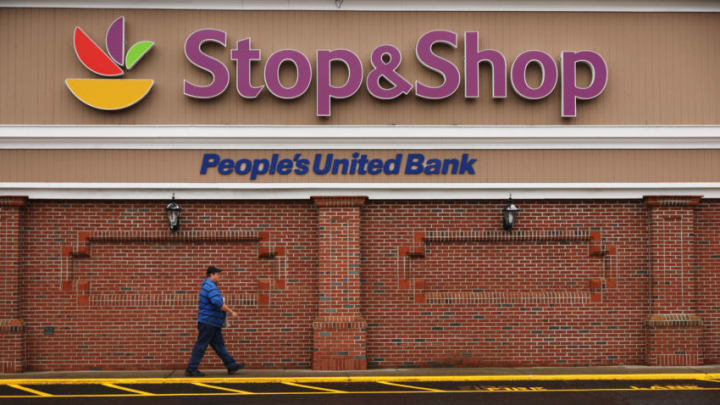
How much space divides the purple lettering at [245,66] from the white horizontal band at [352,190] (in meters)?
1.66

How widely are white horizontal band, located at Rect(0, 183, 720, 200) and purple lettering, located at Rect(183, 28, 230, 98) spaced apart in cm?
162

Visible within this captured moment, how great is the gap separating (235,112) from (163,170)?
162 cm

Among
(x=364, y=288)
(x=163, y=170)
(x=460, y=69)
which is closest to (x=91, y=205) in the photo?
(x=163, y=170)

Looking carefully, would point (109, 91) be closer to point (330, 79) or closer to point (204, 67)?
point (204, 67)

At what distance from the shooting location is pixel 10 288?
12781 millimetres

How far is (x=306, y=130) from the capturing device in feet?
43.3

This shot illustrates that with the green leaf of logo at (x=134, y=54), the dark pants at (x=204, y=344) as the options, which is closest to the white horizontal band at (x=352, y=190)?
the green leaf of logo at (x=134, y=54)

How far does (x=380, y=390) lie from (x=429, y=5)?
6866 millimetres

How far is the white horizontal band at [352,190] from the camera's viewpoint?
12992 millimetres

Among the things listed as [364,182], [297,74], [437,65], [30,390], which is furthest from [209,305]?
[437,65]

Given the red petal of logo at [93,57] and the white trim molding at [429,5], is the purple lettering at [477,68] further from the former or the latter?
the red petal of logo at [93,57]

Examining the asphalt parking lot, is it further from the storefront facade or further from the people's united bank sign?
the people's united bank sign

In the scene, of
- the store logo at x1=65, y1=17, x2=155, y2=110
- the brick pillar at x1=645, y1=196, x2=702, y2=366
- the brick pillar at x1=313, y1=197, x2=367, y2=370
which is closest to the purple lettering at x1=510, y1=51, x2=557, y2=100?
the brick pillar at x1=645, y1=196, x2=702, y2=366

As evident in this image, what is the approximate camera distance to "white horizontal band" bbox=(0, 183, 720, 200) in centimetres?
1299
